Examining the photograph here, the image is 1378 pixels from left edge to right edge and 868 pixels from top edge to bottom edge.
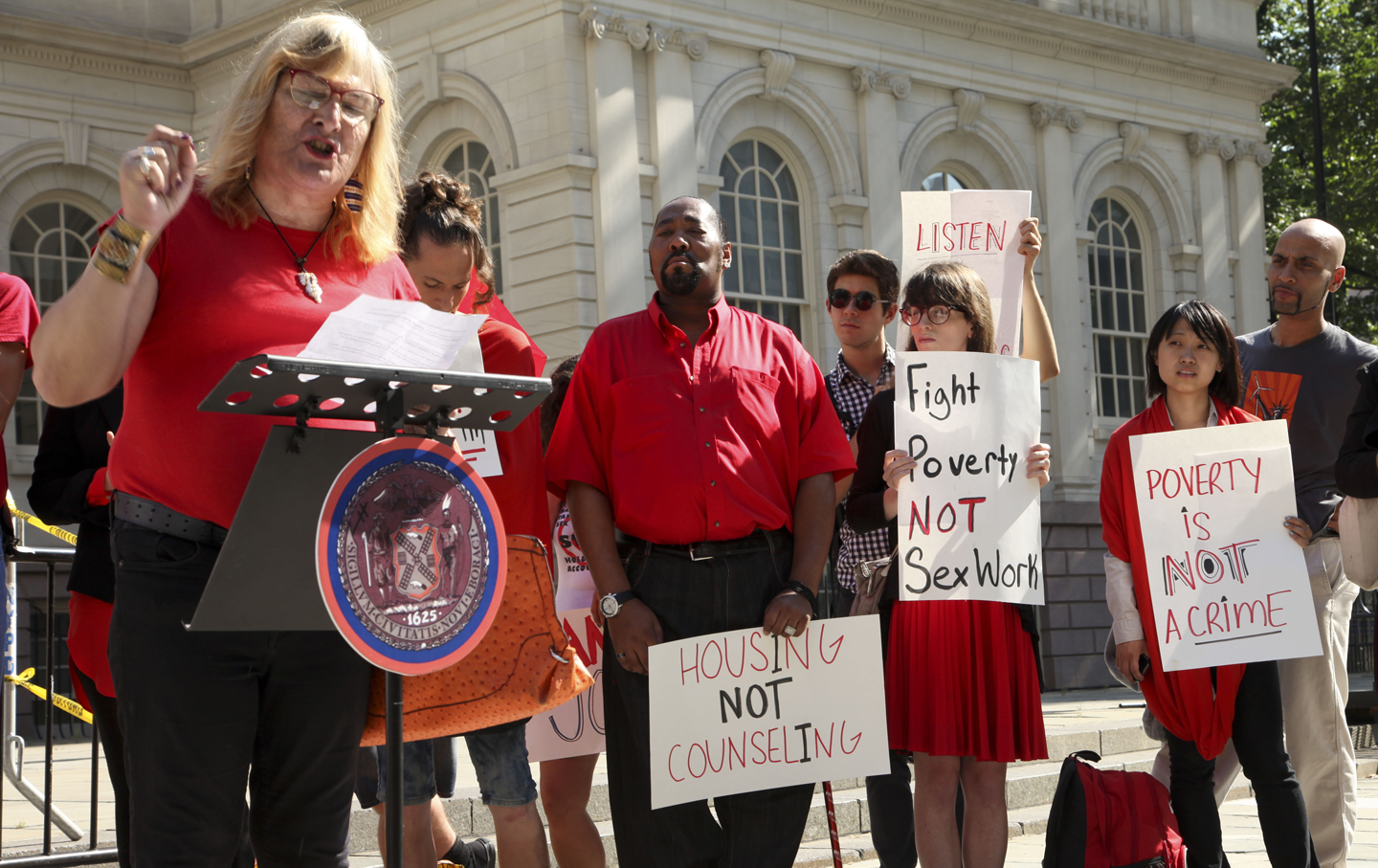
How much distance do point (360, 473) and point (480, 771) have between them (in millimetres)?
1792

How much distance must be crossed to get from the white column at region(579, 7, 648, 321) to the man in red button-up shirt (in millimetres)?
10885

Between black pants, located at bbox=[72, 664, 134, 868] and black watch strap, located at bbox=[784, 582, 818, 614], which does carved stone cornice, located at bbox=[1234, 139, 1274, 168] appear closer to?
black watch strap, located at bbox=[784, 582, 818, 614]

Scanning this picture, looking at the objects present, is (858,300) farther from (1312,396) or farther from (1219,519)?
(1312,396)

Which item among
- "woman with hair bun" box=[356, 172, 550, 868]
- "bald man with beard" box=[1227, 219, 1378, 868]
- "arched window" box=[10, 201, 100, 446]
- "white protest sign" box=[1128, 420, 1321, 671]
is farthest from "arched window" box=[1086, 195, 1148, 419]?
"woman with hair bun" box=[356, 172, 550, 868]

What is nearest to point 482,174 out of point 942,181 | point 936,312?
point 942,181

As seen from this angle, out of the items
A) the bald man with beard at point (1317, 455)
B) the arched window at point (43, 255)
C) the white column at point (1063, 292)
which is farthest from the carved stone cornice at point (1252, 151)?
the bald man with beard at point (1317, 455)

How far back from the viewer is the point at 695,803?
3.96 m

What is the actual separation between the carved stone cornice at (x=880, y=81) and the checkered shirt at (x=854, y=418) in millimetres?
12777

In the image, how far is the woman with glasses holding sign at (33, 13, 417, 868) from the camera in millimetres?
2629

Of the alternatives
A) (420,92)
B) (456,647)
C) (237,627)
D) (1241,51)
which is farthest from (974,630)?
(1241,51)

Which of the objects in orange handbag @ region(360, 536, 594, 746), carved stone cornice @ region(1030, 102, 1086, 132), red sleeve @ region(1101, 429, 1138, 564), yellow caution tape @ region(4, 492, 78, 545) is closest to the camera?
orange handbag @ region(360, 536, 594, 746)

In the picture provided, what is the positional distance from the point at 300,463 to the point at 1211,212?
2060 cm

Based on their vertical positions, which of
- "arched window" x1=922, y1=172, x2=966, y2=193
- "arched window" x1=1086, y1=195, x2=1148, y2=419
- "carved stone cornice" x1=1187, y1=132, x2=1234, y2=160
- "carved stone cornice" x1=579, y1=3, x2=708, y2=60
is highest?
"carved stone cornice" x1=1187, y1=132, x2=1234, y2=160

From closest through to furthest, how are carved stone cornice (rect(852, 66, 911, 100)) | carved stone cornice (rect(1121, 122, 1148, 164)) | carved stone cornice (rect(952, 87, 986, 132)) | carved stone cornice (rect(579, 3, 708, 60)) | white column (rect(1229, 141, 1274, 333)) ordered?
carved stone cornice (rect(579, 3, 708, 60)), carved stone cornice (rect(852, 66, 911, 100)), carved stone cornice (rect(952, 87, 986, 132)), carved stone cornice (rect(1121, 122, 1148, 164)), white column (rect(1229, 141, 1274, 333))
